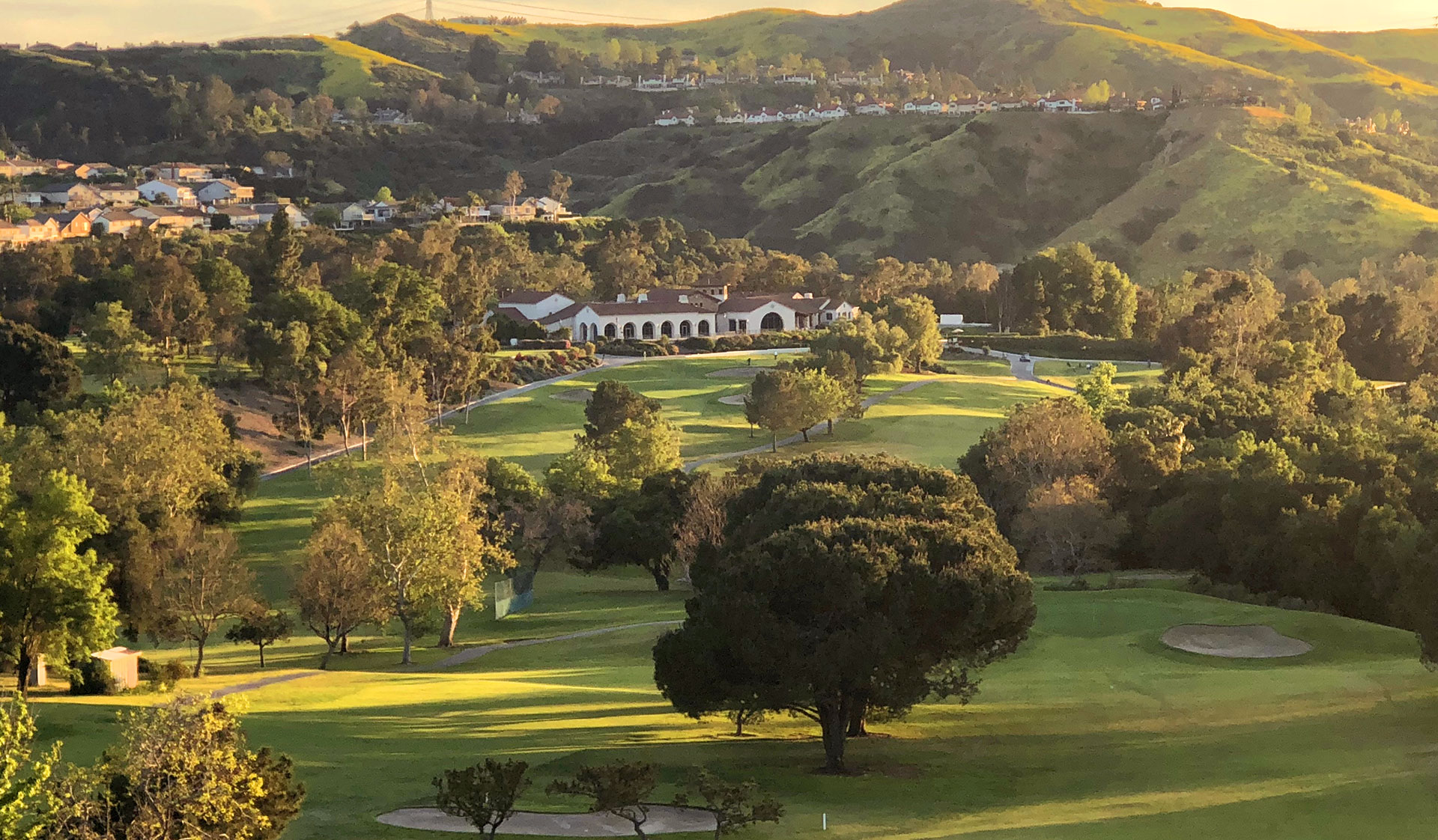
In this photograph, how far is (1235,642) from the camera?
43719 mm

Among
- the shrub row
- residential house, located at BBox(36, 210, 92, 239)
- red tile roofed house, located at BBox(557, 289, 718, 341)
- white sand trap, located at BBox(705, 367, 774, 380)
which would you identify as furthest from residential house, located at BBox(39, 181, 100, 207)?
the shrub row

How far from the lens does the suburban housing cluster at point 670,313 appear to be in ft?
452

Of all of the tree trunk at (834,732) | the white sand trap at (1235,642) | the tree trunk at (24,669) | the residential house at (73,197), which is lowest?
the white sand trap at (1235,642)

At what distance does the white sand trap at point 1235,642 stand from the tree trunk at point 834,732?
15.4 metres

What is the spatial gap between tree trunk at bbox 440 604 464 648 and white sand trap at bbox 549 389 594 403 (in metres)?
48.4

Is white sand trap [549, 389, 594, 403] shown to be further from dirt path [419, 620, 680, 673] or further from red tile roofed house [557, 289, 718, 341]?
dirt path [419, 620, 680, 673]

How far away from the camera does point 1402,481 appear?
2168 inches

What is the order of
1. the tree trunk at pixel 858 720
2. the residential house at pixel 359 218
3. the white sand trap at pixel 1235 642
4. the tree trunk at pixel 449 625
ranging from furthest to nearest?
the residential house at pixel 359 218
the tree trunk at pixel 449 625
the white sand trap at pixel 1235 642
the tree trunk at pixel 858 720

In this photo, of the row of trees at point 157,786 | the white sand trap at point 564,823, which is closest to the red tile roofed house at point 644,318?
the white sand trap at point 564,823

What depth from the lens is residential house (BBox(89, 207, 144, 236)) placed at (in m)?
173

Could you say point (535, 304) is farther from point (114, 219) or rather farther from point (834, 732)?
point (834, 732)

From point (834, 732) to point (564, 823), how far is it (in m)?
7.02

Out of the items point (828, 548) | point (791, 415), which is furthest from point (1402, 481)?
point (791, 415)

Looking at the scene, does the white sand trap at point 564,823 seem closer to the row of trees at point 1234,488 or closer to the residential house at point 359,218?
the row of trees at point 1234,488
